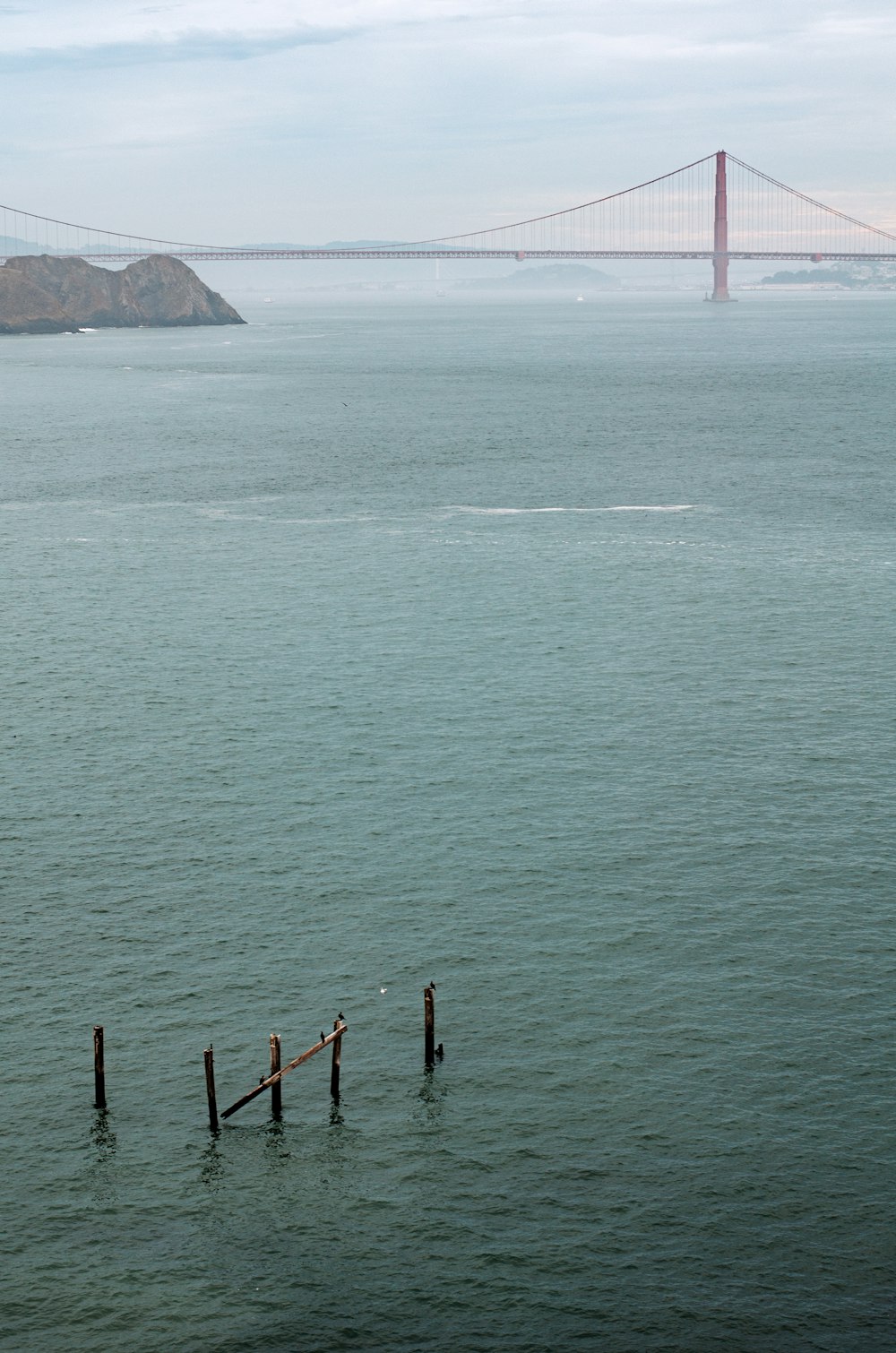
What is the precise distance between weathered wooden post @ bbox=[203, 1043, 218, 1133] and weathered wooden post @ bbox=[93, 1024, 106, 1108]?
303 centimetres

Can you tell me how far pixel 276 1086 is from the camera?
45.3 meters

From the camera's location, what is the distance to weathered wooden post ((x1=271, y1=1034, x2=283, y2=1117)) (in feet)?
143

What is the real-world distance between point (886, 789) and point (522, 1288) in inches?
1365

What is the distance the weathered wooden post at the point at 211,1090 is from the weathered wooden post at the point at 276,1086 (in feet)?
5.53

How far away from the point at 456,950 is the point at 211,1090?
1314 cm

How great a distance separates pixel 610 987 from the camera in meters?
52.6

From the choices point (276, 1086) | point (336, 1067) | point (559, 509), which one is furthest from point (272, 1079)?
point (559, 509)

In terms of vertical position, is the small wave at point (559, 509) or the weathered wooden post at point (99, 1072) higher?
the small wave at point (559, 509)

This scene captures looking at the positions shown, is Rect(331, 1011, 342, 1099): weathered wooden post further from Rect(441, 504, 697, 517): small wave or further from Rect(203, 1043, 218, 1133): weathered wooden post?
Rect(441, 504, 697, 517): small wave

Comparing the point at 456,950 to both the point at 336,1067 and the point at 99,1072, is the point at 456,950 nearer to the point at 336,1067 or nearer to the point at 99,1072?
the point at 336,1067

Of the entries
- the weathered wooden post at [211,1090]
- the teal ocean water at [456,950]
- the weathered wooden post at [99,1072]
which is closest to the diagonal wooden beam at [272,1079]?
the weathered wooden post at [211,1090]

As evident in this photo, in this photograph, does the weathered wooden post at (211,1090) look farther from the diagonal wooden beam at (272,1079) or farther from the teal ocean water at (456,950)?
the teal ocean water at (456,950)

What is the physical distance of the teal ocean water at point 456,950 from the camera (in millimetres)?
39844

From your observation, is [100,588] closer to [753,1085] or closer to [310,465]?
[310,465]
